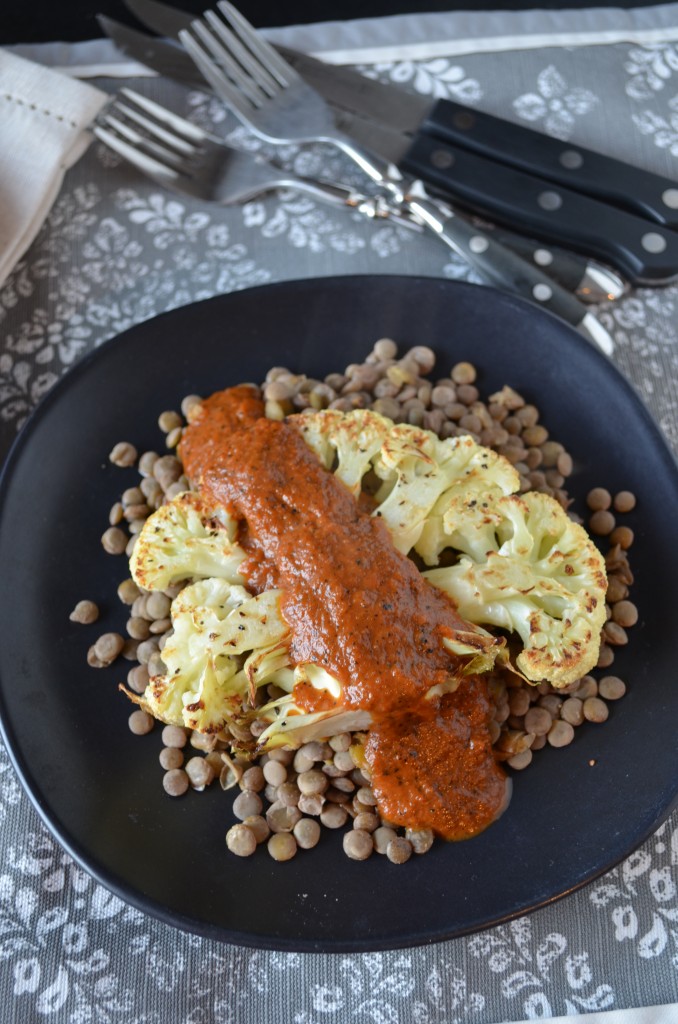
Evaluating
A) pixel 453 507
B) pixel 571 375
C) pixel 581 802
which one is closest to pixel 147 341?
pixel 453 507

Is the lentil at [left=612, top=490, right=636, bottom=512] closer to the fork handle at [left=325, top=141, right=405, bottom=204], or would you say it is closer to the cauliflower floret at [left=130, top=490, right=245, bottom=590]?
the cauliflower floret at [left=130, top=490, right=245, bottom=590]

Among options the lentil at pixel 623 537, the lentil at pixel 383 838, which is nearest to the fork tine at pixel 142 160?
the lentil at pixel 623 537

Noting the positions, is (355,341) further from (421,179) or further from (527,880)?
(527,880)

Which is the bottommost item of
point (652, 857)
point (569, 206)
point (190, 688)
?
point (190, 688)

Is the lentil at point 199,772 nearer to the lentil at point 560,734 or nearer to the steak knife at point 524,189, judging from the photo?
the lentil at point 560,734

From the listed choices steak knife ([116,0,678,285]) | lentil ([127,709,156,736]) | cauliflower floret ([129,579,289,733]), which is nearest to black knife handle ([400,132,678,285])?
steak knife ([116,0,678,285])

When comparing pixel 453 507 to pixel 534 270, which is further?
pixel 534 270
